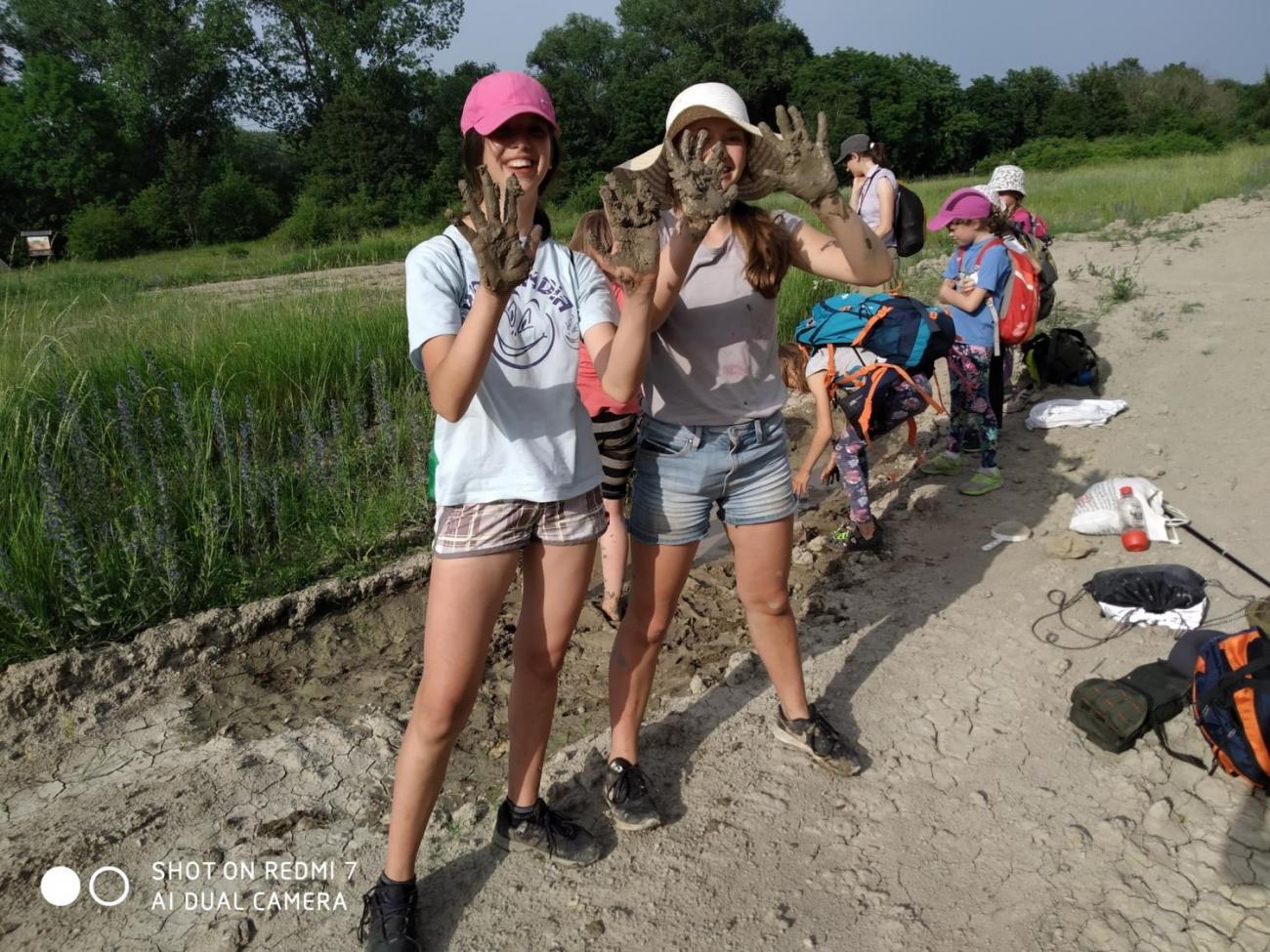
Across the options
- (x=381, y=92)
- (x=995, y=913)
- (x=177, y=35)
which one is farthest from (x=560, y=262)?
(x=177, y=35)

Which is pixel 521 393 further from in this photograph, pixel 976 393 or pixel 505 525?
pixel 976 393

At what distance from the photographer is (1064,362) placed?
6.43 meters

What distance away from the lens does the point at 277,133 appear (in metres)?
48.9

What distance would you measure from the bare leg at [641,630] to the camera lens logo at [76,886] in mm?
1398

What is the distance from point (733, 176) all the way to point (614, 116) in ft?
178

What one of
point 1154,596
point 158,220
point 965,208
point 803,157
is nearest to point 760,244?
point 803,157

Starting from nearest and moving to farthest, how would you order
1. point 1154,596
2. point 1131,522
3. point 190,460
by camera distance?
point 1154,596, point 1131,522, point 190,460

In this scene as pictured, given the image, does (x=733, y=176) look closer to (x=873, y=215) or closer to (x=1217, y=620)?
(x=1217, y=620)

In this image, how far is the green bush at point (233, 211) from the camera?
3341 cm

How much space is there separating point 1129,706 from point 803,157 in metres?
2.10

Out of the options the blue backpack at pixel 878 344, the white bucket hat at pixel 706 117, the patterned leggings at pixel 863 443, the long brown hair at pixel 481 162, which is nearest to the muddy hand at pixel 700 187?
the white bucket hat at pixel 706 117

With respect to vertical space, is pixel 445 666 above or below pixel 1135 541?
above

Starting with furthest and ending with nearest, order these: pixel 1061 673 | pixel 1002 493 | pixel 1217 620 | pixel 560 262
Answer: pixel 1002 493 < pixel 1217 620 < pixel 1061 673 < pixel 560 262

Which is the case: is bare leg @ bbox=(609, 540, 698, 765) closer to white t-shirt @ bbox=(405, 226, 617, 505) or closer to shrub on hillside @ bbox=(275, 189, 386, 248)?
white t-shirt @ bbox=(405, 226, 617, 505)
